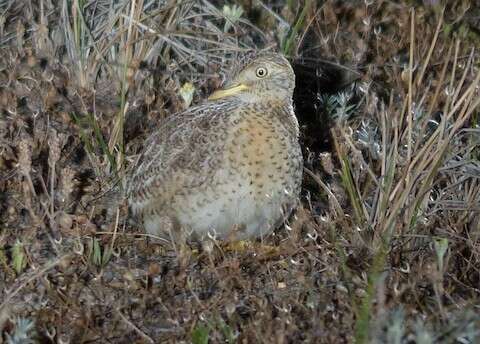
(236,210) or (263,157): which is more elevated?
(263,157)

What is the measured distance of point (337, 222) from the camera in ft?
18.1

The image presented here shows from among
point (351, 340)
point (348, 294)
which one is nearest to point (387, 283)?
point (348, 294)

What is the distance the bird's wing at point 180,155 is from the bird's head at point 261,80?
0.31 ft

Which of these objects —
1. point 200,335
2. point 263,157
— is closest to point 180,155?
point 263,157

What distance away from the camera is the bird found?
530cm

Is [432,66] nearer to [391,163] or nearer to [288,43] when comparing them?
[288,43]

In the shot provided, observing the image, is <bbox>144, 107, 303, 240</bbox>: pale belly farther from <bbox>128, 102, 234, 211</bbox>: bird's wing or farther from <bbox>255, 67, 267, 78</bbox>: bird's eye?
<bbox>255, 67, 267, 78</bbox>: bird's eye

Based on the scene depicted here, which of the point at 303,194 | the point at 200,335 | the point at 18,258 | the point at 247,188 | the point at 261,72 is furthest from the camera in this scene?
the point at 303,194

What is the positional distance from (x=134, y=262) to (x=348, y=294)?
1.16 metres

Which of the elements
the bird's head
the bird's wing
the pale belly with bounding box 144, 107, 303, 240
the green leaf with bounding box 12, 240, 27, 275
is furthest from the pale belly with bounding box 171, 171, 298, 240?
the green leaf with bounding box 12, 240, 27, 275

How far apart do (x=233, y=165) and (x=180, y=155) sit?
1.12 ft

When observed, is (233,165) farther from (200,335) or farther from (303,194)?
(200,335)

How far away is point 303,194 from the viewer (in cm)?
611

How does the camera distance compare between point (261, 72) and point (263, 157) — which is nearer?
point (263, 157)
